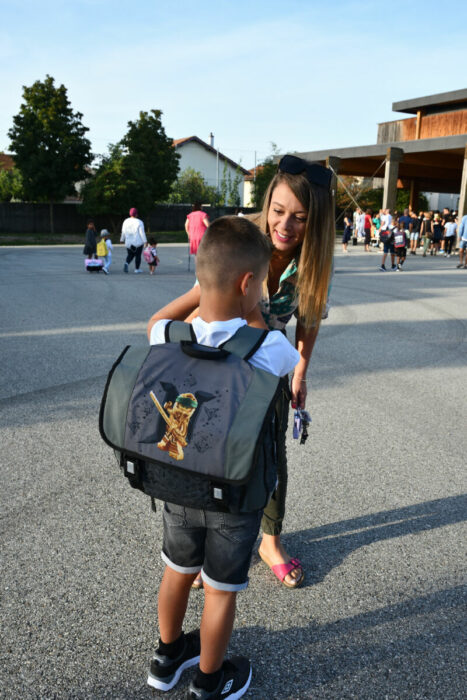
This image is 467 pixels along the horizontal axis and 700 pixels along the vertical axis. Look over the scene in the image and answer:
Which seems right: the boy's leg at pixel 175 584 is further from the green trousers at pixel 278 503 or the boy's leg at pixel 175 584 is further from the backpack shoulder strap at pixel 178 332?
the green trousers at pixel 278 503

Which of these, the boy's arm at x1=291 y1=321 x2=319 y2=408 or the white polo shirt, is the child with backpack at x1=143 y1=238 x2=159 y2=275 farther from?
the white polo shirt

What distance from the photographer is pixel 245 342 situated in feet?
5.18

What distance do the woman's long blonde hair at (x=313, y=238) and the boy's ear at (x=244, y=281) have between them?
2.22 ft

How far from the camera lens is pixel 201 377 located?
154cm

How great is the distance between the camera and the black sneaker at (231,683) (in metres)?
1.78

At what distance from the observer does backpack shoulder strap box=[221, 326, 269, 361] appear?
5.13 feet

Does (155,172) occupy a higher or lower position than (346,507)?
higher

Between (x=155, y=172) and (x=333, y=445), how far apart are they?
Result: 38.3 m

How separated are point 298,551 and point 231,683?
0.94 m

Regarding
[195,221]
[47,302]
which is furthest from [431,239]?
[47,302]

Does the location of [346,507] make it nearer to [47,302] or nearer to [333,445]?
[333,445]

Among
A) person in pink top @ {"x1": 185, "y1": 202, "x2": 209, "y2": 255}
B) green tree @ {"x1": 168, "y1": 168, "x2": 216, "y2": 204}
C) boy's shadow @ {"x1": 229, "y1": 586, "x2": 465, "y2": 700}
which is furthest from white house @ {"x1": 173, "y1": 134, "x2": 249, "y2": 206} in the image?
boy's shadow @ {"x1": 229, "y1": 586, "x2": 465, "y2": 700}

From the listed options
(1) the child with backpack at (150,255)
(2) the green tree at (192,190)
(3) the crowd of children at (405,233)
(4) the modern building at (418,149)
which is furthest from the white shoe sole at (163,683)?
(2) the green tree at (192,190)

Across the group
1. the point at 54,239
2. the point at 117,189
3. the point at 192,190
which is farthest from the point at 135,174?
the point at 192,190
